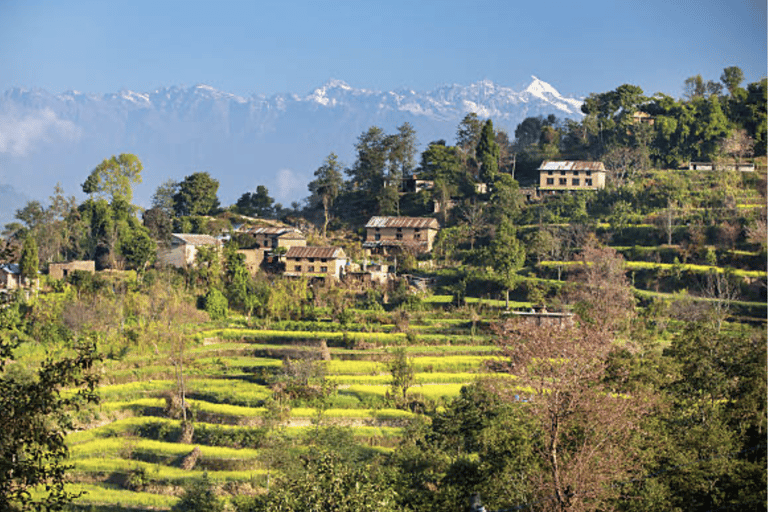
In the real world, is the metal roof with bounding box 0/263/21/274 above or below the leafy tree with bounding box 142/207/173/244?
below

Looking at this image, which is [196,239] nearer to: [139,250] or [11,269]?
[139,250]

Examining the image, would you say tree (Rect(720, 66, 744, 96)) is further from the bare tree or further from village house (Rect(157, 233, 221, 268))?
the bare tree

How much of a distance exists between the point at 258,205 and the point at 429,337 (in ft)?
75.6

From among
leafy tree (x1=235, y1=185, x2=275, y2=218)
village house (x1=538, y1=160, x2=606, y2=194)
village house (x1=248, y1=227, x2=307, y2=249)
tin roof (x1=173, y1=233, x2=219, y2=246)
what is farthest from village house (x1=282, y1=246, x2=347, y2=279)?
village house (x1=538, y1=160, x2=606, y2=194)

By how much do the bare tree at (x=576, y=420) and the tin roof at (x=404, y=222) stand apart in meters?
28.0

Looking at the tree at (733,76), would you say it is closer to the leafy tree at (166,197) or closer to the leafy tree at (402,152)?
the leafy tree at (402,152)

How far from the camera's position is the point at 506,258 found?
3731 cm

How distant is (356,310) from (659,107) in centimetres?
2595

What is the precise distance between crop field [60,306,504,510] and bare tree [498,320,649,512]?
7.74 meters

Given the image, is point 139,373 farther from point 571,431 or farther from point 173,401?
point 571,431

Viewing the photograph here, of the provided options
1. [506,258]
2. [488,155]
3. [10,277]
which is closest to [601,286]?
[506,258]

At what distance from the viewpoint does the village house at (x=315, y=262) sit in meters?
40.7

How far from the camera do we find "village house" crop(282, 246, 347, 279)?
134ft

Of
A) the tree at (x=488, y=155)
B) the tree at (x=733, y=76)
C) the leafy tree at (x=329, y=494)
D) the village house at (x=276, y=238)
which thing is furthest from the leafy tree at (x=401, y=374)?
the tree at (x=733, y=76)
